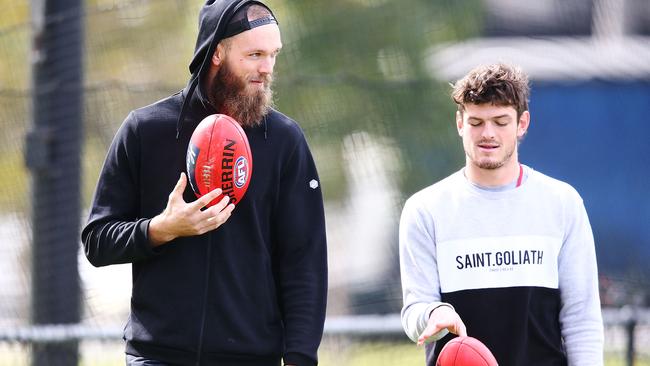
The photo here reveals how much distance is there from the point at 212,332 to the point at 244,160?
1.93 ft

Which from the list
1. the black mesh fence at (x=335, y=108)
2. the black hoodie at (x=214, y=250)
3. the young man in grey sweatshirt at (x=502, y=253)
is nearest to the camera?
the black hoodie at (x=214, y=250)

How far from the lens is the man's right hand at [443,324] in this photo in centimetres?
382

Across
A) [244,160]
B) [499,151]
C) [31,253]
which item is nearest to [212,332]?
[244,160]

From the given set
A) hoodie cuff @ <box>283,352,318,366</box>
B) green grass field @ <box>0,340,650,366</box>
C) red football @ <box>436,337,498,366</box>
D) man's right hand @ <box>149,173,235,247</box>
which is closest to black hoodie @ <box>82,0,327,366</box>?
hoodie cuff @ <box>283,352,318,366</box>

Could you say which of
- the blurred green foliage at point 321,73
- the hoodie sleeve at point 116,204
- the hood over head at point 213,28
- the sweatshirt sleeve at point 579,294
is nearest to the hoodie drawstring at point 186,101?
the hood over head at point 213,28

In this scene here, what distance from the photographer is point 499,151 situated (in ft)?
13.4

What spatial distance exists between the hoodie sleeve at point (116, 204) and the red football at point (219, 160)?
0.27 metres

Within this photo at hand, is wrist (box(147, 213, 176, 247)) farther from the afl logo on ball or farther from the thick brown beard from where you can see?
the thick brown beard

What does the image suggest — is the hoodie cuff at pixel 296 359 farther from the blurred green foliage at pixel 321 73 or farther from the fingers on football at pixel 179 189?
the blurred green foliage at pixel 321 73

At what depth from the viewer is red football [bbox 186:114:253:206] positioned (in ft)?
12.4

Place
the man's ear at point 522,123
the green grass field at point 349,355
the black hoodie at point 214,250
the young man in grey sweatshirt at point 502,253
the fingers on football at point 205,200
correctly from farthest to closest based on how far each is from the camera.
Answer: the green grass field at point 349,355 → the man's ear at point 522,123 → the young man in grey sweatshirt at point 502,253 → the black hoodie at point 214,250 → the fingers on football at point 205,200

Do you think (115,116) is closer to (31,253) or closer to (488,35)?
(31,253)

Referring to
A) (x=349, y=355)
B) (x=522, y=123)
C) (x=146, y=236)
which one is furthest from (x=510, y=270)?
(x=349, y=355)

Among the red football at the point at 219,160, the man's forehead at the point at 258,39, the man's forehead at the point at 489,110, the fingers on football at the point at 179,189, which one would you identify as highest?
the man's forehead at the point at 258,39
